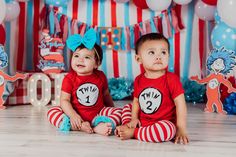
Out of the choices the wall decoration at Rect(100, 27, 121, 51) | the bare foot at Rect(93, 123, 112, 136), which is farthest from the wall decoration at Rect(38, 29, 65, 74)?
the bare foot at Rect(93, 123, 112, 136)

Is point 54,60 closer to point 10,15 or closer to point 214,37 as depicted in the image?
point 10,15

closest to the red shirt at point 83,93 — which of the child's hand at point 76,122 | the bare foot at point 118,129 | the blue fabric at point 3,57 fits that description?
the child's hand at point 76,122

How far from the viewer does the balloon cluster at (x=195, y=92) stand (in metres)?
3.70

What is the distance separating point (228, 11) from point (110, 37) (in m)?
1.23

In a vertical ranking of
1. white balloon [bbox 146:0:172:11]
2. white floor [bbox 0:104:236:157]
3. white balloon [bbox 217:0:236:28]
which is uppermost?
white balloon [bbox 146:0:172:11]

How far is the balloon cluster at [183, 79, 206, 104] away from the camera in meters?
3.70

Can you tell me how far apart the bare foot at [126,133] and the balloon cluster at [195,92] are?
5.20ft

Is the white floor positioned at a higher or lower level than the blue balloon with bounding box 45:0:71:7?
lower

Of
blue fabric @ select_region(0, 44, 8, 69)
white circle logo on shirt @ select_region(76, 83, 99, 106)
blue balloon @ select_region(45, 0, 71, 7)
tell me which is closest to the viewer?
white circle logo on shirt @ select_region(76, 83, 99, 106)

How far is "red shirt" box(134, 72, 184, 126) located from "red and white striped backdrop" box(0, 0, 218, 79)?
1674 mm

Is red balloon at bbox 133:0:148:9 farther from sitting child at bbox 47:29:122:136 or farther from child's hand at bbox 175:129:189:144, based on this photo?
child's hand at bbox 175:129:189:144

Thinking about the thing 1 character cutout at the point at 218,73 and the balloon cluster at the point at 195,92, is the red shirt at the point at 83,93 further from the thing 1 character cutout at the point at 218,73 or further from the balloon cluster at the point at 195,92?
the balloon cluster at the point at 195,92

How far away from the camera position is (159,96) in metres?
2.24

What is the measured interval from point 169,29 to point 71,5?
907mm
